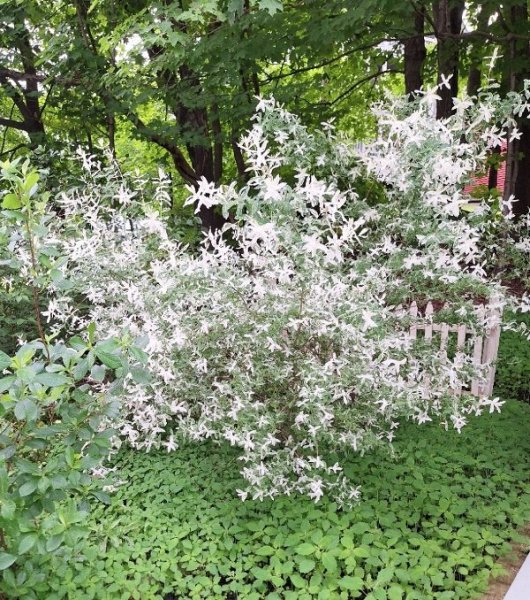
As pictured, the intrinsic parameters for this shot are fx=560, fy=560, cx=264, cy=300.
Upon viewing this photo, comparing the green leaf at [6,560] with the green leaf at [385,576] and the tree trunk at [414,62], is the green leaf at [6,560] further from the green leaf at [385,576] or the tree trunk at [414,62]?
the tree trunk at [414,62]

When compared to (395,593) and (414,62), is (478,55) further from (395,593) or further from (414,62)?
(395,593)

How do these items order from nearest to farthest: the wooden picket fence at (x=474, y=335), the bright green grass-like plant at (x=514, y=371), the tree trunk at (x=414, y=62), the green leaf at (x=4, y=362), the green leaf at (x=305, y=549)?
1. the green leaf at (x=4, y=362)
2. the green leaf at (x=305, y=549)
3. the wooden picket fence at (x=474, y=335)
4. the bright green grass-like plant at (x=514, y=371)
5. the tree trunk at (x=414, y=62)

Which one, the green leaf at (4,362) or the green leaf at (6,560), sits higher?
the green leaf at (4,362)

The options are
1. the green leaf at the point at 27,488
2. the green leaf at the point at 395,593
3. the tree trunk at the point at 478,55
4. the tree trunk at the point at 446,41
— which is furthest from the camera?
the tree trunk at the point at 478,55

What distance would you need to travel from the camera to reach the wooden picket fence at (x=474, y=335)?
349 cm

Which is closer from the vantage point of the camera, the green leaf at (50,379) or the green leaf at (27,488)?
the green leaf at (50,379)

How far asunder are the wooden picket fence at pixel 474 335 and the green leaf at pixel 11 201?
2.34m

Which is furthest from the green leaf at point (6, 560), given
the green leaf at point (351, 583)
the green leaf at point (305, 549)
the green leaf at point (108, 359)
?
the green leaf at point (351, 583)

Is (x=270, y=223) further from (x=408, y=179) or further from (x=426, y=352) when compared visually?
(x=426, y=352)

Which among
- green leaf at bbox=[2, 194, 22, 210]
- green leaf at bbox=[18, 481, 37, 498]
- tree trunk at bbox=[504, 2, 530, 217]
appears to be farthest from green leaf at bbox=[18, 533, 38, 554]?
tree trunk at bbox=[504, 2, 530, 217]

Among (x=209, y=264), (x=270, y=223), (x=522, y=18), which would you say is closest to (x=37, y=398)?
(x=270, y=223)

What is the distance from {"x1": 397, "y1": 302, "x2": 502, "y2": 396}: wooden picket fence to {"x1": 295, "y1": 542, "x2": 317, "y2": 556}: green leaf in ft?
4.13

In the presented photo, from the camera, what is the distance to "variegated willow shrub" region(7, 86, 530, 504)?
285cm

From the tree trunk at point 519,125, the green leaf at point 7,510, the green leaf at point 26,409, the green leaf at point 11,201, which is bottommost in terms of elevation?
the green leaf at point 7,510
